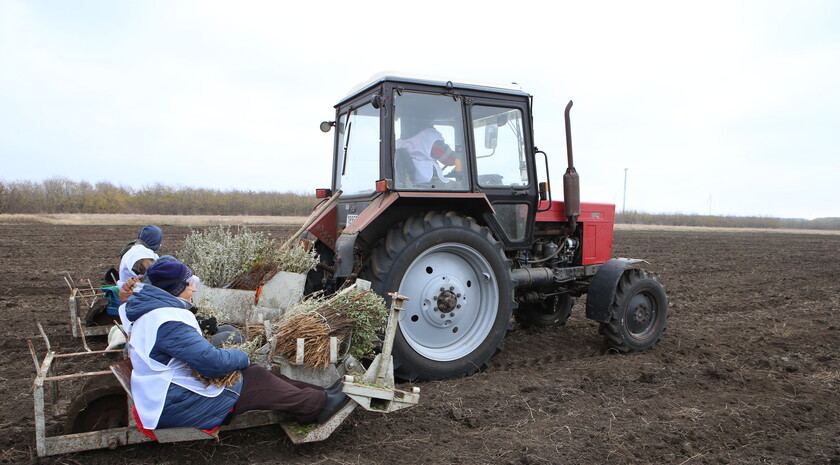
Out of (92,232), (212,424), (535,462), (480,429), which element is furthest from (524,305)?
(92,232)

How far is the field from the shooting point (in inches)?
126

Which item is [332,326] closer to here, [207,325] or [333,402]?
[333,402]

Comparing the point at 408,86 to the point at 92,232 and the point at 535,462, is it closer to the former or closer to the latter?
the point at 535,462

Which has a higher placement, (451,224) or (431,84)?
(431,84)

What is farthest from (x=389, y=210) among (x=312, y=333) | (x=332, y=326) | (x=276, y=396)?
(x=276, y=396)

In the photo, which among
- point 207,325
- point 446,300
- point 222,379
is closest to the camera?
point 222,379

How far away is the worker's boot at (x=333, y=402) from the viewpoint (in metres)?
3.18

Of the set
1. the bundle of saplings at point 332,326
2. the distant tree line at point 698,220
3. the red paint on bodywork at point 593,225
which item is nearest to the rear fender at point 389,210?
the bundle of saplings at point 332,326

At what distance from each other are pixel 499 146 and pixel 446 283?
4.80ft

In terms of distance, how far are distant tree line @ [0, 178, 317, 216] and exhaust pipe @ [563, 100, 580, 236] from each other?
93.3 ft

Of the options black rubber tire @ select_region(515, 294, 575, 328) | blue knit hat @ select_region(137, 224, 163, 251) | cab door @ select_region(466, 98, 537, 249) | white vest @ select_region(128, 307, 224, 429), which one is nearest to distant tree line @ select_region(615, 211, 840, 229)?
black rubber tire @ select_region(515, 294, 575, 328)

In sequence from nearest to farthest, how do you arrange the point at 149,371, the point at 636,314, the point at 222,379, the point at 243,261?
the point at 149,371
the point at 222,379
the point at 243,261
the point at 636,314

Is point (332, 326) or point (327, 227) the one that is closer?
point (332, 326)

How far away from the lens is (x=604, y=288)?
529 cm
